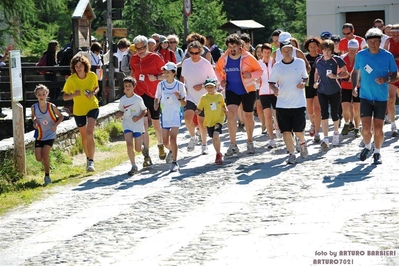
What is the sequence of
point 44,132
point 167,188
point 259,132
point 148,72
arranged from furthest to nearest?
point 259,132
point 148,72
point 44,132
point 167,188

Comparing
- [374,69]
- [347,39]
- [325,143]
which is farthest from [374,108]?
[347,39]

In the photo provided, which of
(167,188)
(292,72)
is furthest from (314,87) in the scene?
(167,188)

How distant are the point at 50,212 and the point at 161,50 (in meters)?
7.96

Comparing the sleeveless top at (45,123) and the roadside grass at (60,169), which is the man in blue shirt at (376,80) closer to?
the roadside grass at (60,169)

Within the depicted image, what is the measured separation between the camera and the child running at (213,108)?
14.1 meters

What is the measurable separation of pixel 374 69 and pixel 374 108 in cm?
52

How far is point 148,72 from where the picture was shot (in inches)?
589

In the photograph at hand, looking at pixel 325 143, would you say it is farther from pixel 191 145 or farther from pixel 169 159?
pixel 169 159

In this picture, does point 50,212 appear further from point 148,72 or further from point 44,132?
point 148,72

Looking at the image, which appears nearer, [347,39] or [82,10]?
[347,39]

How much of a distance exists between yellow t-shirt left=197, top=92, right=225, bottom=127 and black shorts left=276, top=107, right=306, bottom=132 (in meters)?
0.88

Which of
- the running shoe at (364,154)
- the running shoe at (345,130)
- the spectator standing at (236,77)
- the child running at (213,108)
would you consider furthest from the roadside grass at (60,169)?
the running shoe at (364,154)

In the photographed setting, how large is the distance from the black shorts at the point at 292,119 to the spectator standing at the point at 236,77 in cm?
97

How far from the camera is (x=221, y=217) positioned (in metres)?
10.1
